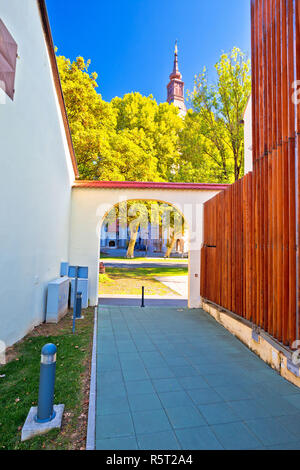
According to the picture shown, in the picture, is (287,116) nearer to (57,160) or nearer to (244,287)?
(244,287)

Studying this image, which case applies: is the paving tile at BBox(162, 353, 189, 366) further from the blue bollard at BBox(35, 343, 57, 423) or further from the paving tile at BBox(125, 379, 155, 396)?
the blue bollard at BBox(35, 343, 57, 423)

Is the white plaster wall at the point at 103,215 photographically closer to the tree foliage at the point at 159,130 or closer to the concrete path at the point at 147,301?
the concrete path at the point at 147,301

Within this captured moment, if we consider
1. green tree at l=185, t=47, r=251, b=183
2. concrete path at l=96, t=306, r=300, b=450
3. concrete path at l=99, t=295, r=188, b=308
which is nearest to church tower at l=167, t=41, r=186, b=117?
green tree at l=185, t=47, r=251, b=183

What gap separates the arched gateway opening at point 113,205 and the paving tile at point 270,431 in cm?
634

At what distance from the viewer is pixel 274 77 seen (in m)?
4.67

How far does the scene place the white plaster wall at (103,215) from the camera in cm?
948

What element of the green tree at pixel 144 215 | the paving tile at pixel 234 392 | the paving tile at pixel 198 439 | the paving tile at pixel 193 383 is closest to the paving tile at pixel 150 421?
the paving tile at pixel 198 439

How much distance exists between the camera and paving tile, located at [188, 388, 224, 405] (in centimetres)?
349

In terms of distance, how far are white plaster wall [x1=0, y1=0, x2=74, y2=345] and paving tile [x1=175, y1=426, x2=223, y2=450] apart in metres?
3.91

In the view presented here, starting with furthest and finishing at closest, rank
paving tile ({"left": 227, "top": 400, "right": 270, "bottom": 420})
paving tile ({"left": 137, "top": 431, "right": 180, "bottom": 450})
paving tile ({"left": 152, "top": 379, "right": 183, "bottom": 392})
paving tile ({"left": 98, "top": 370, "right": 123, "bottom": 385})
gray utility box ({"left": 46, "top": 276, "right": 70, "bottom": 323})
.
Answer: gray utility box ({"left": 46, "top": 276, "right": 70, "bottom": 323}), paving tile ({"left": 98, "top": 370, "right": 123, "bottom": 385}), paving tile ({"left": 152, "top": 379, "right": 183, "bottom": 392}), paving tile ({"left": 227, "top": 400, "right": 270, "bottom": 420}), paving tile ({"left": 137, "top": 431, "right": 180, "bottom": 450})

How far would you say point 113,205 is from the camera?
375 inches

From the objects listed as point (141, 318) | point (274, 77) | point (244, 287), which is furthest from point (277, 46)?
point (141, 318)

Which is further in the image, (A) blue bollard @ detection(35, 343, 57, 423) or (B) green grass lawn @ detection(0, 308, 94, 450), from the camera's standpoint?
(A) blue bollard @ detection(35, 343, 57, 423)

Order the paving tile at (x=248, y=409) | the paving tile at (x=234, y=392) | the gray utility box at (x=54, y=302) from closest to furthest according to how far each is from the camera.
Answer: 1. the paving tile at (x=248, y=409)
2. the paving tile at (x=234, y=392)
3. the gray utility box at (x=54, y=302)
